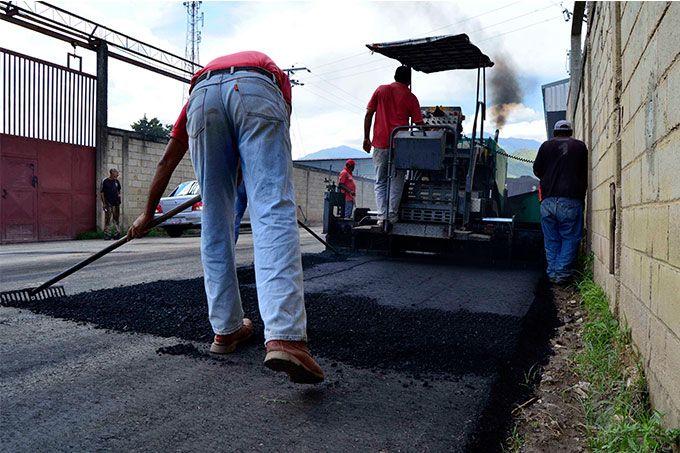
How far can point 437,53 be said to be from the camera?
286 inches

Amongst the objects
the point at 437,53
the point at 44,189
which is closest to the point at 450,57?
the point at 437,53

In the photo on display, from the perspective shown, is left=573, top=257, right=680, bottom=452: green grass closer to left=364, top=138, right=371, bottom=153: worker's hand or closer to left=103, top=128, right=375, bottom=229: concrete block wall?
left=364, top=138, right=371, bottom=153: worker's hand

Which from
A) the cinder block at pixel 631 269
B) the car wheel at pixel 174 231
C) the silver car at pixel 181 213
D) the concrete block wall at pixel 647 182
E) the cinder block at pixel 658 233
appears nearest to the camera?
the concrete block wall at pixel 647 182

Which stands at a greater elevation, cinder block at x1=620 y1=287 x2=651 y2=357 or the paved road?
cinder block at x1=620 y1=287 x2=651 y2=357

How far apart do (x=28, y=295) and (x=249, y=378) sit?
2.60 meters

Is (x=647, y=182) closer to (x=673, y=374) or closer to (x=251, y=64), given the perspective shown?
(x=673, y=374)

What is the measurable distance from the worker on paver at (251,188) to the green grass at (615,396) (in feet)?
3.52

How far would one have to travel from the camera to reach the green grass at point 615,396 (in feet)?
5.06

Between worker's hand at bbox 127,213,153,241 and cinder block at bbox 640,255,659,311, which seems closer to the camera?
cinder block at bbox 640,255,659,311

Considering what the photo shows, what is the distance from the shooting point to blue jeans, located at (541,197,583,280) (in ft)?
16.8

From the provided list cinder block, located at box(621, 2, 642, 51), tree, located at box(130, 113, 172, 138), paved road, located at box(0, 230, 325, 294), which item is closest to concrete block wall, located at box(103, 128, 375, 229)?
paved road, located at box(0, 230, 325, 294)

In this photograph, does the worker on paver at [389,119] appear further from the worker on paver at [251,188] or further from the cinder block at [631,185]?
the worker on paver at [251,188]

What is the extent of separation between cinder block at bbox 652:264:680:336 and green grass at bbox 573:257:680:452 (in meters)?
0.33

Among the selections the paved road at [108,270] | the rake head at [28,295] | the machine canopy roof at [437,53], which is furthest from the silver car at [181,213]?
the rake head at [28,295]
